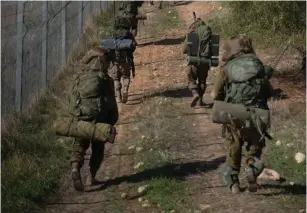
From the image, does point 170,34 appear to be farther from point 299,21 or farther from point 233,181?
point 233,181

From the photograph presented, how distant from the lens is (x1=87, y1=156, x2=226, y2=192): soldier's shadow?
7.14 meters

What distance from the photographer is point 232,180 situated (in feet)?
20.9

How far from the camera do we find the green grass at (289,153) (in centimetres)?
630

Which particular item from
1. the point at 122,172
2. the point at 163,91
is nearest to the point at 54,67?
the point at 163,91

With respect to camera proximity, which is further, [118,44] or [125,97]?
[125,97]

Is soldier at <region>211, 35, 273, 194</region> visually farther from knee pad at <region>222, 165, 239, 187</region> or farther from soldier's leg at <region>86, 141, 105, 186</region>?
soldier's leg at <region>86, 141, 105, 186</region>

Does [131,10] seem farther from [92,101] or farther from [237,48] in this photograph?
[237,48]

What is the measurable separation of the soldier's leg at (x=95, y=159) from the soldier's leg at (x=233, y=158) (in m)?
1.52

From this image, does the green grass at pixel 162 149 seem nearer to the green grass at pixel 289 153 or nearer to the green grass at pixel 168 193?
the green grass at pixel 168 193

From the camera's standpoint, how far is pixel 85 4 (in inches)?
679

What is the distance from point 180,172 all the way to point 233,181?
3.55 feet

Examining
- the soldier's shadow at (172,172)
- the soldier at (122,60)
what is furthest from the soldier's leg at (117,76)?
the soldier's shadow at (172,172)

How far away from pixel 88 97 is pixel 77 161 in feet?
2.47

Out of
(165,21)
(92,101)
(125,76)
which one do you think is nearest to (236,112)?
(92,101)
